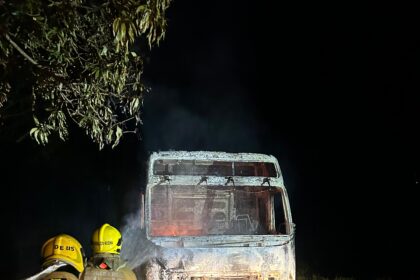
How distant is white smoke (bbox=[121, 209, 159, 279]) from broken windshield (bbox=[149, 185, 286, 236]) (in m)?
1.01

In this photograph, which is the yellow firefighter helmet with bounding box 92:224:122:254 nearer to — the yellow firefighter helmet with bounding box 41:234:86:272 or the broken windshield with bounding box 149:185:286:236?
the yellow firefighter helmet with bounding box 41:234:86:272

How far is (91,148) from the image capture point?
1992 centimetres

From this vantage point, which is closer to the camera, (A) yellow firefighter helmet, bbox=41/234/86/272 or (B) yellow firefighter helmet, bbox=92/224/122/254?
(A) yellow firefighter helmet, bbox=41/234/86/272

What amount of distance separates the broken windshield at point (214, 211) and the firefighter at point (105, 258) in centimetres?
430

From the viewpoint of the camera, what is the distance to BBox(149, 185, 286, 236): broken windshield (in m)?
8.38

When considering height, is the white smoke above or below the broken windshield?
below

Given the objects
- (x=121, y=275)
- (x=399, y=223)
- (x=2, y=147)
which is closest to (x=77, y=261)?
(x=121, y=275)

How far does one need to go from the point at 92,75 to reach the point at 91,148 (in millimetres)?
15014

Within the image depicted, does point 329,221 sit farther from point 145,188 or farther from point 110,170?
point 145,188

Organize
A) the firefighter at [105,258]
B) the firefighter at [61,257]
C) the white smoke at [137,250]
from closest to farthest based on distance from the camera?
1. the firefighter at [61,257]
2. the firefighter at [105,258]
3. the white smoke at [137,250]

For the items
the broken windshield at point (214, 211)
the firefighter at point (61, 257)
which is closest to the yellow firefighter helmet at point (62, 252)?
the firefighter at point (61, 257)

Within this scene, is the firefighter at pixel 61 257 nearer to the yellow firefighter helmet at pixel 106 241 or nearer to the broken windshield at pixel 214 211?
the yellow firefighter helmet at pixel 106 241

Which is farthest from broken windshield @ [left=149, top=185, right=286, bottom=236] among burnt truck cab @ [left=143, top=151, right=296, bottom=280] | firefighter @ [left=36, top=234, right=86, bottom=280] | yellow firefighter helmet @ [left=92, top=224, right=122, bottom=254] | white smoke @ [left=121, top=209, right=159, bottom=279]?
firefighter @ [left=36, top=234, right=86, bottom=280]

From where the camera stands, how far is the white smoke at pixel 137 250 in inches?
242
